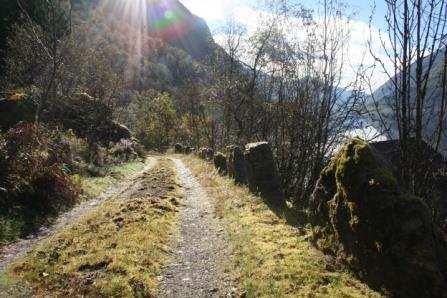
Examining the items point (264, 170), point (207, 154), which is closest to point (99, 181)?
point (264, 170)

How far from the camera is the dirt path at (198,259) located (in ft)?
31.4

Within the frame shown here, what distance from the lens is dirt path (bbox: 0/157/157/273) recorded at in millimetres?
11734

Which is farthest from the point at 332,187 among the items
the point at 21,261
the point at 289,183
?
the point at 289,183

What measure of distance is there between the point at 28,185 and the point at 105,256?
19.9 ft

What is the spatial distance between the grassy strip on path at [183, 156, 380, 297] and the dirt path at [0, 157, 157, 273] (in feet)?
16.8

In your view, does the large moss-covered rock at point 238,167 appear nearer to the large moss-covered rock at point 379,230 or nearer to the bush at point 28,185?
the bush at point 28,185

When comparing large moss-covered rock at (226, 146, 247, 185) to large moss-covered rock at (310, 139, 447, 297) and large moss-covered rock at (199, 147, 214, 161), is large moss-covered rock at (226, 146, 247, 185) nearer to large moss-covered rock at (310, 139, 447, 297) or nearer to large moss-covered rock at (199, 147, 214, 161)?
large moss-covered rock at (310, 139, 447, 297)

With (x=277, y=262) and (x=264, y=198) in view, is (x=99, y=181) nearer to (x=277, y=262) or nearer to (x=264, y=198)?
(x=264, y=198)

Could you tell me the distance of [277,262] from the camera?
1027 centimetres

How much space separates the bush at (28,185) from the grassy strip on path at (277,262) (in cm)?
589

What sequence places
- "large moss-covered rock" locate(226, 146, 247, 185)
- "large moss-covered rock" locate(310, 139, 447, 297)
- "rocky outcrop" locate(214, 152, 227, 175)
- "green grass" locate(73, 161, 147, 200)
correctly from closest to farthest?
"large moss-covered rock" locate(310, 139, 447, 297) → "green grass" locate(73, 161, 147, 200) → "large moss-covered rock" locate(226, 146, 247, 185) → "rocky outcrop" locate(214, 152, 227, 175)

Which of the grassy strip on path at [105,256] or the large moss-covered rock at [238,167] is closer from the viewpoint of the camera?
the grassy strip on path at [105,256]

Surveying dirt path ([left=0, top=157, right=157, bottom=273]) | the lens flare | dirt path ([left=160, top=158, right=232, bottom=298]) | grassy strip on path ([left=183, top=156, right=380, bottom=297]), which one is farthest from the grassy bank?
the lens flare

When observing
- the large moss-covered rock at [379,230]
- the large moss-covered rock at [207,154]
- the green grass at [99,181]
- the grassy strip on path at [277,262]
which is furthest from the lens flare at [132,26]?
the large moss-covered rock at [379,230]
